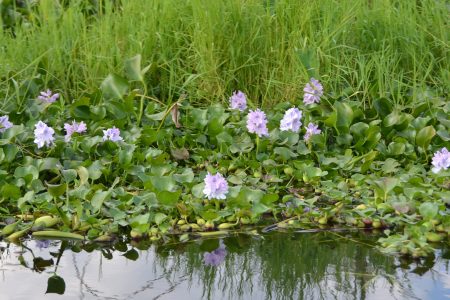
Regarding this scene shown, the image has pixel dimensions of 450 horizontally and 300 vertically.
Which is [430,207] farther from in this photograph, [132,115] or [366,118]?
[132,115]

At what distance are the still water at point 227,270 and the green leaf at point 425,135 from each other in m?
0.90

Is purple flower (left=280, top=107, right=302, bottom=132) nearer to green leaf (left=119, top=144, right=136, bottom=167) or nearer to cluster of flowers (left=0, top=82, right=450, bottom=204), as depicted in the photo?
cluster of flowers (left=0, top=82, right=450, bottom=204)

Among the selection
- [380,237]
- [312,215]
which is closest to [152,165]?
[312,215]

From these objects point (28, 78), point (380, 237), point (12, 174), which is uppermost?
point (28, 78)

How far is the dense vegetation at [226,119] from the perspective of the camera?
144 inches

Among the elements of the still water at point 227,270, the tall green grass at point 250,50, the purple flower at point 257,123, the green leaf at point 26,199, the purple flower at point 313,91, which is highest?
the tall green grass at point 250,50

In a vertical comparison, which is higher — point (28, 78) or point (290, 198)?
point (28, 78)

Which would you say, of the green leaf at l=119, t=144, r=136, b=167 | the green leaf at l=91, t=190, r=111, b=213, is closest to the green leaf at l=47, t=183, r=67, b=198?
the green leaf at l=91, t=190, r=111, b=213

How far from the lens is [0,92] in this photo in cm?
475

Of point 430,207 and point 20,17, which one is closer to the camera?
point 430,207

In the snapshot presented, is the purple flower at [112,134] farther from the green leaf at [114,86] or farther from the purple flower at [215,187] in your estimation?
the purple flower at [215,187]

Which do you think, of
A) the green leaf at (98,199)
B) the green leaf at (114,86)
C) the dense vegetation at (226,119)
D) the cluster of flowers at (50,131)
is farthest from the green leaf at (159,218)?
the green leaf at (114,86)

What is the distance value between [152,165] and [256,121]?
0.58 m

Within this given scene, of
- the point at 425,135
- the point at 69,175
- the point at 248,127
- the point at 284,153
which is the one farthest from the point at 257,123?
the point at 69,175
